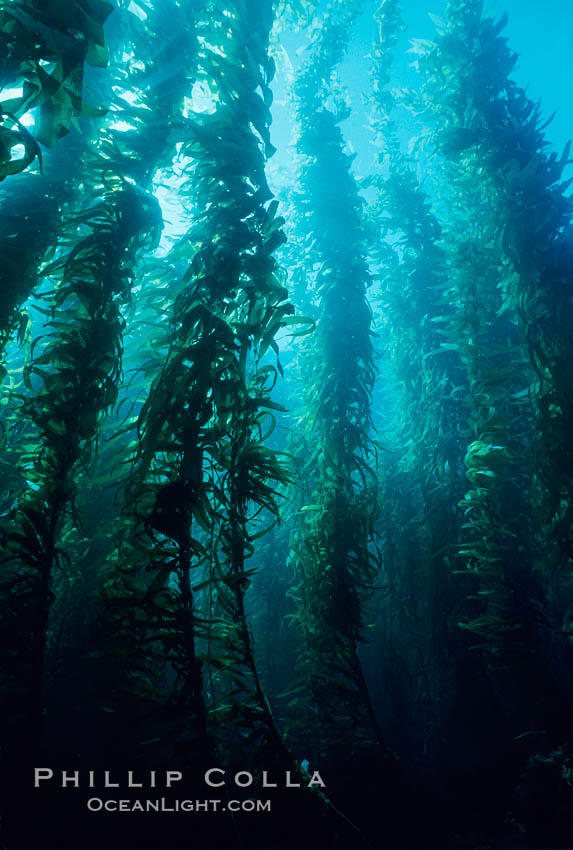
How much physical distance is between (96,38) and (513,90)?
4.45 m

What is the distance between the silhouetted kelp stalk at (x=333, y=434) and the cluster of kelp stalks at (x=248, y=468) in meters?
0.04

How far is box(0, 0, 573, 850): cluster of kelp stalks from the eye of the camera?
1834mm

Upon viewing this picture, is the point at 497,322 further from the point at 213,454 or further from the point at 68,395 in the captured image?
the point at 68,395

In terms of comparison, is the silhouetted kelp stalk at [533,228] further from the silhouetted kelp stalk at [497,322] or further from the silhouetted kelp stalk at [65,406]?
the silhouetted kelp stalk at [65,406]

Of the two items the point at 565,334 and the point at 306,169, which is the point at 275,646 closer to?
the point at 565,334

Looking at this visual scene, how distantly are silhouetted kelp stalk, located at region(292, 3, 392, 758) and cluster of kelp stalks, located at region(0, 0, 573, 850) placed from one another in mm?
39

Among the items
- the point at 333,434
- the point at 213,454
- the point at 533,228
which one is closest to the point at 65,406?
the point at 213,454

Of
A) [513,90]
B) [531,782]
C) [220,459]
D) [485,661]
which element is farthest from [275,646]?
[513,90]

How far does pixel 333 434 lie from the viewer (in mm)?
4258

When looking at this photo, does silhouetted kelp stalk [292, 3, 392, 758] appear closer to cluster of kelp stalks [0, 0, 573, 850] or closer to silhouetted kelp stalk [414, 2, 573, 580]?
cluster of kelp stalks [0, 0, 573, 850]

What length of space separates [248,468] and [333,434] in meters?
2.40

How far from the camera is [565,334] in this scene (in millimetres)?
2629

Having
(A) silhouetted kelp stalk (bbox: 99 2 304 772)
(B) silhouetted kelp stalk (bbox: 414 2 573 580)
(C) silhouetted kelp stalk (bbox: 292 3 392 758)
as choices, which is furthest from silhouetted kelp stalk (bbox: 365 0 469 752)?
(A) silhouetted kelp stalk (bbox: 99 2 304 772)

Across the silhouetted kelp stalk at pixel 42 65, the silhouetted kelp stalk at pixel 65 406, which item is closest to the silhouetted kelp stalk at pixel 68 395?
the silhouetted kelp stalk at pixel 65 406
